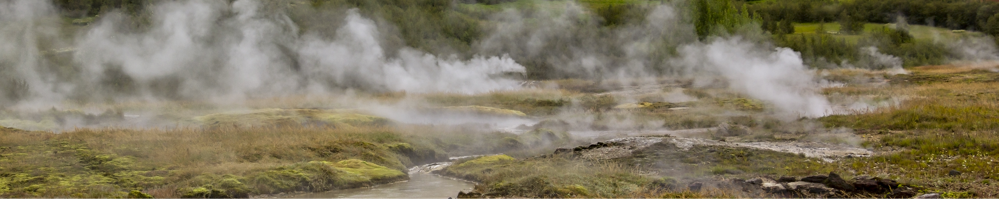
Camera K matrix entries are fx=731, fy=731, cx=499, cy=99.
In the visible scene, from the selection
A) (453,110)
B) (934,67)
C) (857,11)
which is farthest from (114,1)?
(857,11)

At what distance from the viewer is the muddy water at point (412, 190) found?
50.7ft

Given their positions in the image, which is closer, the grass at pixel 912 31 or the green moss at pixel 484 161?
the green moss at pixel 484 161

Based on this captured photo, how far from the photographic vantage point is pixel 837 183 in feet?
43.0

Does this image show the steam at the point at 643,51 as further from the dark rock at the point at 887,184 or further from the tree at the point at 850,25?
the dark rock at the point at 887,184

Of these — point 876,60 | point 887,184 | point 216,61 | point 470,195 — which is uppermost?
point 216,61

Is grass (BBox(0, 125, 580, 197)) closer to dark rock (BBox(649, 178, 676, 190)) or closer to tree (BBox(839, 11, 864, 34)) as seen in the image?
dark rock (BBox(649, 178, 676, 190))

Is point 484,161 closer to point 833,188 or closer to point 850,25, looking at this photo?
point 833,188

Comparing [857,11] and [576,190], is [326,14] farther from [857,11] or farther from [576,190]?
[857,11]

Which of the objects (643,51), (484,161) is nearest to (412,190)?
(484,161)

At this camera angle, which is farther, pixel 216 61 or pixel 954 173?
pixel 216 61

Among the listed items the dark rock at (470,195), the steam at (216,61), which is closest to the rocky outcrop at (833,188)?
the dark rock at (470,195)

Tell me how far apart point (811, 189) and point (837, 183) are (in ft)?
1.88

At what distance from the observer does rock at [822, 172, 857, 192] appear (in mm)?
12977

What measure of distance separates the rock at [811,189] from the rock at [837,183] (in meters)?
0.16
